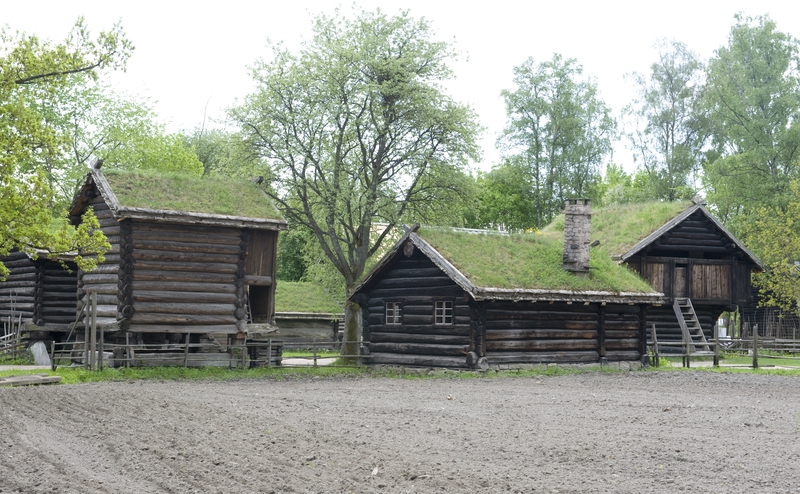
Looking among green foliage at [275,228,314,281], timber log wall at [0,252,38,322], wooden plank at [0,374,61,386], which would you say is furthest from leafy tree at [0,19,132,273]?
green foliage at [275,228,314,281]

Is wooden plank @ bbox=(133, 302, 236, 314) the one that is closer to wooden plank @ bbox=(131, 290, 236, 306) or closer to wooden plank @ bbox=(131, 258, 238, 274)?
wooden plank @ bbox=(131, 290, 236, 306)

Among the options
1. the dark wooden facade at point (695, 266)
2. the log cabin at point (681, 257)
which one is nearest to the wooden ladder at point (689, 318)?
the log cabin at point (681, 257)

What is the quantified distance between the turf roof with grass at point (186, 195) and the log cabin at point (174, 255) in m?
0.03

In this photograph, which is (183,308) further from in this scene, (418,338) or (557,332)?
Answer: (557,332)

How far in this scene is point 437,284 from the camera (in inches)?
1082

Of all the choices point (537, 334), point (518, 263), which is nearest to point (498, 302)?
point (537, 334)

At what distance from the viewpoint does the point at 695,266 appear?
39.7 meters

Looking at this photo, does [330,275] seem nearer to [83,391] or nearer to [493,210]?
[83,391]

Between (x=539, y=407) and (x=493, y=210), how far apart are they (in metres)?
49.3

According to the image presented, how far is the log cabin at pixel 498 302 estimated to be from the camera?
26.4 meters

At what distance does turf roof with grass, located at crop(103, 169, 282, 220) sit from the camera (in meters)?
26.2

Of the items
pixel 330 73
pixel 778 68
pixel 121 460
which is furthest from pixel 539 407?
pixel 778 68

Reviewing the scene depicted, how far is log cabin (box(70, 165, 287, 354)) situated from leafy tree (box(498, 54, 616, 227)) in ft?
105

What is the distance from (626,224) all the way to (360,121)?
13934mm
